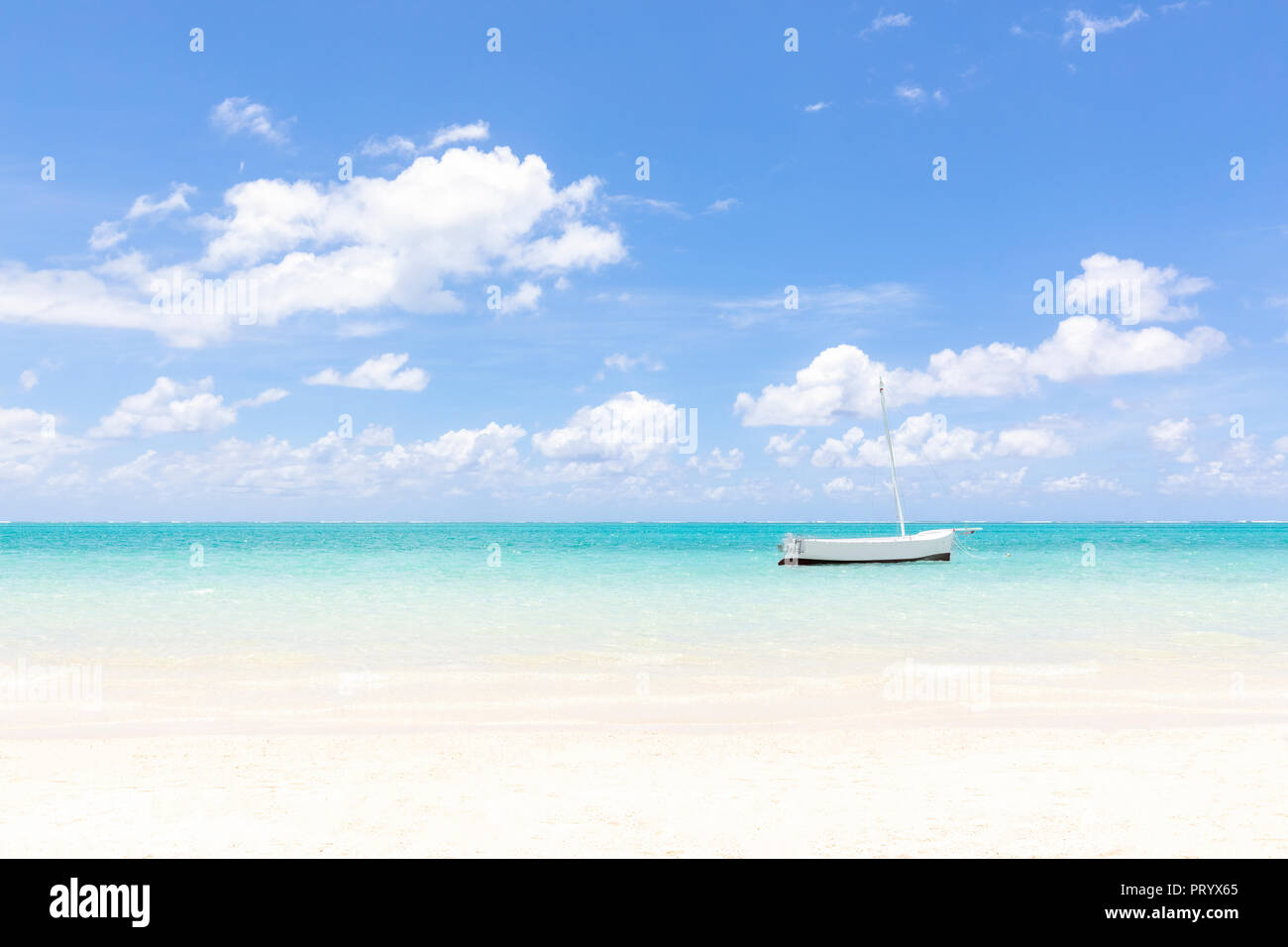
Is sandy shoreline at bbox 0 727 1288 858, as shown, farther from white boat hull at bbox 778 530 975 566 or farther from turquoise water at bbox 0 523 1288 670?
white boat hull at bbox 778 530 975 566

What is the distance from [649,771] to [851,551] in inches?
2133

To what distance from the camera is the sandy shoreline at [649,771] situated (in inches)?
298

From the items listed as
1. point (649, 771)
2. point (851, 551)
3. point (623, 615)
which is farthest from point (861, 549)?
point (649, 771)

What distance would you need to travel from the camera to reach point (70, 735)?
1225 centimetres

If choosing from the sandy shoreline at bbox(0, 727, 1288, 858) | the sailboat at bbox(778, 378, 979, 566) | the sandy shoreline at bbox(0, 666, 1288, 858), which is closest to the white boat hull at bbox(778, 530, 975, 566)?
the sailboat at bbox(778, 378, 979, 566)

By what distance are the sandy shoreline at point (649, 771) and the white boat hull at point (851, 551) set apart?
4555cm

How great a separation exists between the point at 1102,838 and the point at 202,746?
35.1 feet

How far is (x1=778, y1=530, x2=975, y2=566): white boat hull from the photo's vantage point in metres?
61.9

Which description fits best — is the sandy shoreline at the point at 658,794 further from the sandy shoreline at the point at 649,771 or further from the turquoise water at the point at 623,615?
the turquoise water at the point at 623,615

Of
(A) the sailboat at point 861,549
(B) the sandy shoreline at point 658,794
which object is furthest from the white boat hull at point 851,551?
(B) the sandy shoreline at point 658,794
